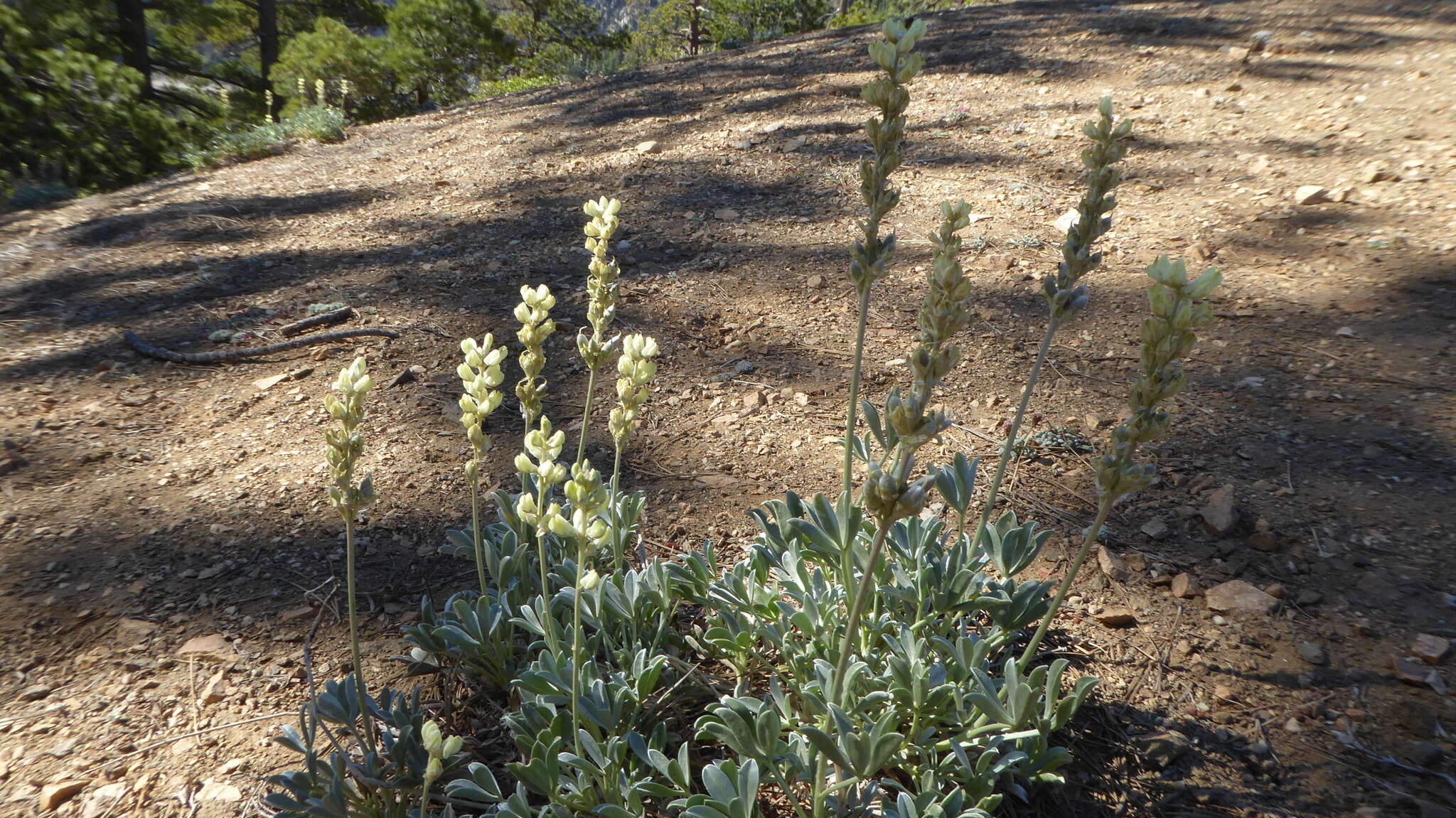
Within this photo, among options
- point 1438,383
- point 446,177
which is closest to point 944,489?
point 1438,383

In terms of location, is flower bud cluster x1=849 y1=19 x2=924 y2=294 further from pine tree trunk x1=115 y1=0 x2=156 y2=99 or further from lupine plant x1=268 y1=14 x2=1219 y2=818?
pine tree trunk x1=115 y1=0 x2=156 y2=99

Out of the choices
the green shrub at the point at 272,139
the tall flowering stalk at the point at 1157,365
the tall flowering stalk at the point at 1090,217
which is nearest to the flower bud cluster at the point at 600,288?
the tall flowering stalk at the point at 1090,217

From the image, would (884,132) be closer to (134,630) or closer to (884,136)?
(884,136)

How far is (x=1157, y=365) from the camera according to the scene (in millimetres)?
1442

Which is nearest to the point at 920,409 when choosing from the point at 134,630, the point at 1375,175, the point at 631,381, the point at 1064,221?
the point at 631,381

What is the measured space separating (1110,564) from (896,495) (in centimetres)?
162

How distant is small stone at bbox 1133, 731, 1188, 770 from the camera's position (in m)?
1.98

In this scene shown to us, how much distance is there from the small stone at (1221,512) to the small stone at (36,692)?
3.54 m

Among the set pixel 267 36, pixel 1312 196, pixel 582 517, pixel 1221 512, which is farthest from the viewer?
pixel 267 36

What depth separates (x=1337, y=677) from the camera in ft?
6.95

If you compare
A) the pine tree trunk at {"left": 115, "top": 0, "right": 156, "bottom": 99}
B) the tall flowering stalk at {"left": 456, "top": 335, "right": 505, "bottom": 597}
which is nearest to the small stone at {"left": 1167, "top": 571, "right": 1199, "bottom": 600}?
the tall flowering stalk at {"left": 456, "top": 335, "right": 505, "bottom": 597}

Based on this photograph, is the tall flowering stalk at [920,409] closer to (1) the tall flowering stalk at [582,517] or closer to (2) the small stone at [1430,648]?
(1) the tall flowering stalk at [582,517]

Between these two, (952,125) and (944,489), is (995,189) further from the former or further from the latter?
(944,489)

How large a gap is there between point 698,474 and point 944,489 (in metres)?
1.20
